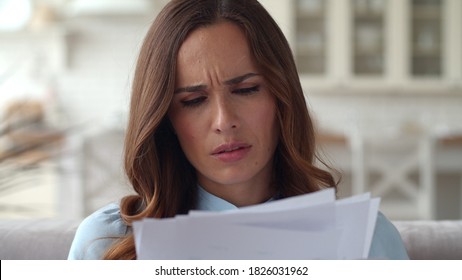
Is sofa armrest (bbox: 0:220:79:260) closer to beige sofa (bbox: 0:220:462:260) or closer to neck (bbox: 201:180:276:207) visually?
beige sofa (bbox: 0:220:462:260)

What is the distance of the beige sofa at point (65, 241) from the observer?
1.10m

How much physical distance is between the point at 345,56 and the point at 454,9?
829 millimetres

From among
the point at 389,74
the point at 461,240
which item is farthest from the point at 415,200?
the point at 461,240

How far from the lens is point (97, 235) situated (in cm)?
91

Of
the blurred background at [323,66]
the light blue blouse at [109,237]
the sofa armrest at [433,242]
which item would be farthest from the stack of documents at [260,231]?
the blurred background at [323,66]

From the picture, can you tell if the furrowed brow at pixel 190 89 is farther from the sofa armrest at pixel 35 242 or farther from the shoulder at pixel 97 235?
the sofa armrest at pixel 35 242

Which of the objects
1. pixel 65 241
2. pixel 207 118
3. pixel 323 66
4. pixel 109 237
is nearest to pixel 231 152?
pixel 207 118

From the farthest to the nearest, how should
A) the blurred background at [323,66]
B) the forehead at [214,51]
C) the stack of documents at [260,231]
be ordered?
the blurred background at [323,66]
the forehead at [214,51]
the stack of documents at [260,231]

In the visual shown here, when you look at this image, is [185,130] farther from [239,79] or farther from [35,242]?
[35,242]

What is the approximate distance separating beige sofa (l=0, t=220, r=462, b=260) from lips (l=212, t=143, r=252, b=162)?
0.35m

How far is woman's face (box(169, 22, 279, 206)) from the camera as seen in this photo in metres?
0.87

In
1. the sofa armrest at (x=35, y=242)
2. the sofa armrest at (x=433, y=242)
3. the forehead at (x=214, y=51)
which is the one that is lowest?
the sofa armrest at (x=433, y=242)

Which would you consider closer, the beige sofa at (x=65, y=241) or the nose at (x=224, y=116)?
the nose at (x=224, y=116)

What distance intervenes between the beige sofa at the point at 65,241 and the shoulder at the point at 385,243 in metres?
0.19
